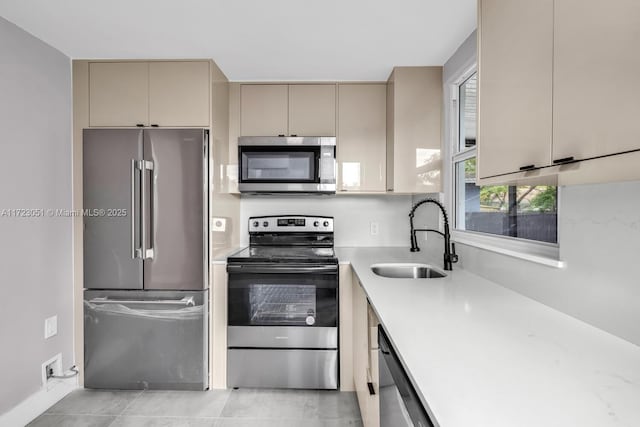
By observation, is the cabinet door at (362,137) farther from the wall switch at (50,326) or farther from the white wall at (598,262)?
the wall switch at (50,326)

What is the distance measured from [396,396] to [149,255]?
6.04 ft

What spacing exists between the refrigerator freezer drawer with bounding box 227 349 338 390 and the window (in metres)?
1.26

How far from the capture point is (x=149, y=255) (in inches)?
86.8

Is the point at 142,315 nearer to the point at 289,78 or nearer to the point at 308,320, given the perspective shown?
the point at 308,320

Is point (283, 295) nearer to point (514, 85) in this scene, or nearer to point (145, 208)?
point (145, 208)

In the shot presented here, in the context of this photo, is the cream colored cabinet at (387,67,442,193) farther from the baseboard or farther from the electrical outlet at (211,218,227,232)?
the baseboard

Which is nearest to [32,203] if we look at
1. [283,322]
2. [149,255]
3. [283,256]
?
[149,255]

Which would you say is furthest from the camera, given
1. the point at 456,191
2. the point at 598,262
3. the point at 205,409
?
the point at 456,191

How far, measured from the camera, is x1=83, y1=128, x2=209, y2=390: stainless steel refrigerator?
7.25 feet

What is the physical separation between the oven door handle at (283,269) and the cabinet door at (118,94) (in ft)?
3.86

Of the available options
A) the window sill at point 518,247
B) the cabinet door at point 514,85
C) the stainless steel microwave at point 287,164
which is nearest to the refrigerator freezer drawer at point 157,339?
the stainless steel microwave at point 287,164

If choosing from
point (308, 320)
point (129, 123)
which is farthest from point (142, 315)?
point (129, 123)

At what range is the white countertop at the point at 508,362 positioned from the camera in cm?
62

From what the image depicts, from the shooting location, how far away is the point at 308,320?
2240mm
